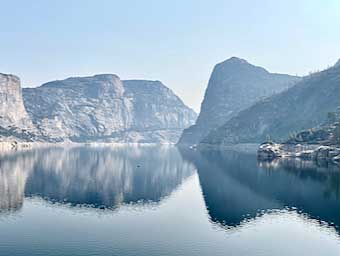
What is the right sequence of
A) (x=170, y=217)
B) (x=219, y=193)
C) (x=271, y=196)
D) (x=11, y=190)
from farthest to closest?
1. (x=219, y=193)
2. (x=11, y=190)
3. (x=271, y=196)
4. (x=170, y=217)

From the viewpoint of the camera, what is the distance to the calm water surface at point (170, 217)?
87.1 m

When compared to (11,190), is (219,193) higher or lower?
lower

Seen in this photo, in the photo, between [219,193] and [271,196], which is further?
[219,193]

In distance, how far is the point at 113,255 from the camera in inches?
3140

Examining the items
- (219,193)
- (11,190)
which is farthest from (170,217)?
(11,190)

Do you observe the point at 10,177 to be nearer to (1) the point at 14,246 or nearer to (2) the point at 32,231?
(2) the point at 32,231

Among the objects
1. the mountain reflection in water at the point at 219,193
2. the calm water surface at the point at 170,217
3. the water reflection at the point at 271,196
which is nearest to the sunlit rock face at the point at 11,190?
the mountain reflection in water at the point at 219,193

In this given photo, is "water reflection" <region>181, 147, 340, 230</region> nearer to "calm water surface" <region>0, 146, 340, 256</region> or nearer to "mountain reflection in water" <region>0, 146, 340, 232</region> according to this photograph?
"mountain reflection in water" <region>0, 146, 340, 232</region>

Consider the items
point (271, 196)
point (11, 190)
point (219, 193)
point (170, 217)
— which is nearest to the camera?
point (170, 217)

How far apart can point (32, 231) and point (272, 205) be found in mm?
77192

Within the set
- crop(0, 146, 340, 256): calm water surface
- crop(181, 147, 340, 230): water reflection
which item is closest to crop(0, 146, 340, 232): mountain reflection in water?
crop(181, 147, 340, 230): water reflection

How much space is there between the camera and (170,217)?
388 ft

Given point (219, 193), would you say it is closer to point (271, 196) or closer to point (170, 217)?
point (271, 196)

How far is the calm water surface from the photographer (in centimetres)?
8712
